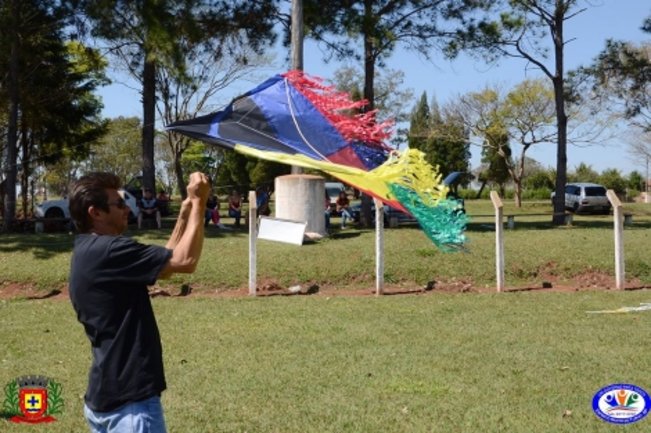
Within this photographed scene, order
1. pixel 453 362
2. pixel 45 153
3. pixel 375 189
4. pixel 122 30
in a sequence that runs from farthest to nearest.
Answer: pixel 45 153 < pixel 122 30 < pixel 453 362 < pixel 375 189

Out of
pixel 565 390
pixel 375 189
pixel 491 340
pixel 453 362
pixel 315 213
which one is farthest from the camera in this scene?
pixel 315 213

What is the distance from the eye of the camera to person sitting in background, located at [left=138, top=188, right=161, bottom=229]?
1918 centimetres

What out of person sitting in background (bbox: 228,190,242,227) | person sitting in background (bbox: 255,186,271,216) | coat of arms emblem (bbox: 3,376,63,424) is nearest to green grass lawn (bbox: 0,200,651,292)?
person sitting in background (bbox: 255,186,271,216)

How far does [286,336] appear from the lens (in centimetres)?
→ 853

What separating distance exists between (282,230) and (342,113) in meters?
9.81

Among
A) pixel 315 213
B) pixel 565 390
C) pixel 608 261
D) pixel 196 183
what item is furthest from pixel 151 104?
pixel 196 183

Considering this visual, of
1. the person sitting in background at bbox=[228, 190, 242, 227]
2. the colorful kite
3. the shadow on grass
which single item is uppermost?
the colorful kite

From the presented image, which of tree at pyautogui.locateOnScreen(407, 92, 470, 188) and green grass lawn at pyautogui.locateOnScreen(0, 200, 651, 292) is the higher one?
tree at pyautogui.locateOnScreen(407, 92, 470, 188)

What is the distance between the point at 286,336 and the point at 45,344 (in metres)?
2.68

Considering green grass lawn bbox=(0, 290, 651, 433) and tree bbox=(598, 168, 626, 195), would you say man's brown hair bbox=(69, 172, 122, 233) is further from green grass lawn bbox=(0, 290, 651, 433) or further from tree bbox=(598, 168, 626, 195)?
tree bbox=(598, 168, 626, 195)

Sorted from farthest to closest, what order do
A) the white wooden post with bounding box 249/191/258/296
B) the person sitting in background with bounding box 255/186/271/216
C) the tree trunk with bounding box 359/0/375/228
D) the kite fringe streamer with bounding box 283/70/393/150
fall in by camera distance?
the tree trunk with bounding box 359/0/375/228 → the person sitting in background with bounding box 255/186/271/216 → the white wooden post with bounding box 249/191/258/296 → the kite fringe streamer with bounding box 283/70/393/150

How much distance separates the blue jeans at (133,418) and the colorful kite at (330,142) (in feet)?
6.36

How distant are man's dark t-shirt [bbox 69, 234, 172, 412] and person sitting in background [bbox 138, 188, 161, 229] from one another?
16139 mm

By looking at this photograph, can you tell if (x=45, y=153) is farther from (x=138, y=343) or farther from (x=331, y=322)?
(x=138, y=343)
